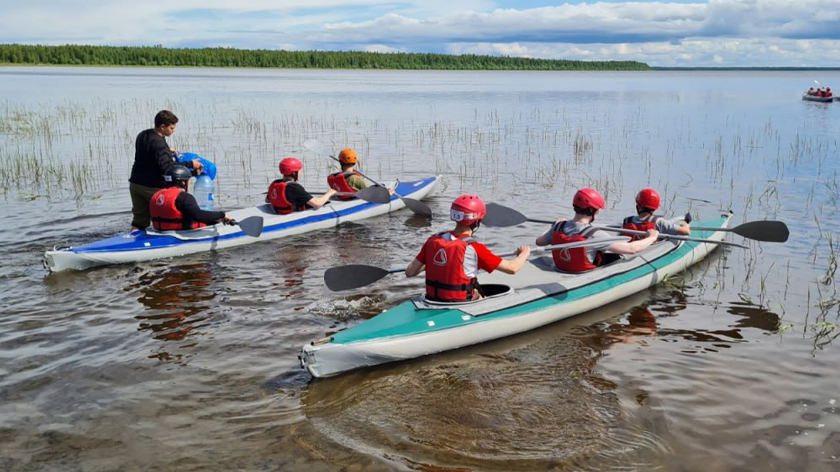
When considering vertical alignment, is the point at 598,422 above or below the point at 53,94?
below

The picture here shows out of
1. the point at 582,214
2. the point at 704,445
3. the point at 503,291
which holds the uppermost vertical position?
the point at 582,214

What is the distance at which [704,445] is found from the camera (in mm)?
5215

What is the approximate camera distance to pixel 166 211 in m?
9.92

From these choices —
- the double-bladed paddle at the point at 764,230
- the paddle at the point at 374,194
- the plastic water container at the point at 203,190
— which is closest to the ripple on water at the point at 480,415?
the double-bladed paddle at the point at 764,230

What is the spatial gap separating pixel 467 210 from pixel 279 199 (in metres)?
5.86

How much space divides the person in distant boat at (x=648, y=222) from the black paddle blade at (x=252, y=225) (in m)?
5.09

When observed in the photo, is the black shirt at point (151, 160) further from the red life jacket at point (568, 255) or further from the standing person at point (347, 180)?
the red life jacket at point (568, 255)

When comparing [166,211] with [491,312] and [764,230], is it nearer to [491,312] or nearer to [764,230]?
[491,312]

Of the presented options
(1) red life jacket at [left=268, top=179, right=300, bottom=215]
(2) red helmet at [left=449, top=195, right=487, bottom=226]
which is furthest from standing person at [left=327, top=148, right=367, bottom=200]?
(2) red helmet at [left=449, top=195, right=487, bottom=226]

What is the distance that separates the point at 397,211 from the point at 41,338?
7.74m

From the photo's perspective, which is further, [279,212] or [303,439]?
[279,212]

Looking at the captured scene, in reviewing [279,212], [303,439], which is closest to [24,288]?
[279,212]

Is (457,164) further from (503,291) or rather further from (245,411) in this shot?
(245,411)

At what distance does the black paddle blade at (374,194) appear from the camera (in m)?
11.9
